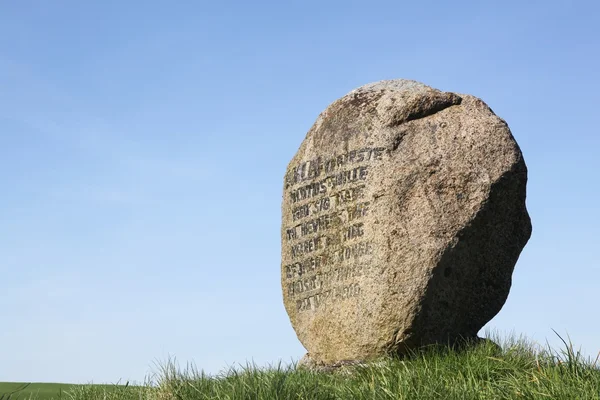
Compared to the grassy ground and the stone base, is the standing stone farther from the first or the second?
the grassy ground

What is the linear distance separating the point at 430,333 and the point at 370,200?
154 cm

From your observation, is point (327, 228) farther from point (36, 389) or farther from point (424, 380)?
point (36, 389)

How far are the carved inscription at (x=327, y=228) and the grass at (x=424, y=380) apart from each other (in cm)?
110

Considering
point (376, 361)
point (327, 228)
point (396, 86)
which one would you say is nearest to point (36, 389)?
point (327, 228)

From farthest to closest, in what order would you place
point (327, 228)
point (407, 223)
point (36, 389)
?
point (36, 389), point (327, 228), point (407, 223)

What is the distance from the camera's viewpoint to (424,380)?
21.2ft

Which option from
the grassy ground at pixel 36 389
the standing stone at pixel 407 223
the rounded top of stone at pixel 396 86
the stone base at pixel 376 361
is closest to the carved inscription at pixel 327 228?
the standing stone at pixel 407 223

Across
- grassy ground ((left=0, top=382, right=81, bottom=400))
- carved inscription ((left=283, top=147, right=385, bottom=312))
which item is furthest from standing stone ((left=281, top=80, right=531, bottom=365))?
grassy ground ((left=0, top=382, right=81, bottom=400))

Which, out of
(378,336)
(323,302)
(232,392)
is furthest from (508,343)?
(232,392)

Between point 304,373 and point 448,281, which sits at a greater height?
point 448,281

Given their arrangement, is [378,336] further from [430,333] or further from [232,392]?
[232,392]

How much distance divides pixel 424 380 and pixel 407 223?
1.92 metres

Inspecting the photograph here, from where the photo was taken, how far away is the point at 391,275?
7816mm

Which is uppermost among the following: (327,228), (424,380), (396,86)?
(396,86)
